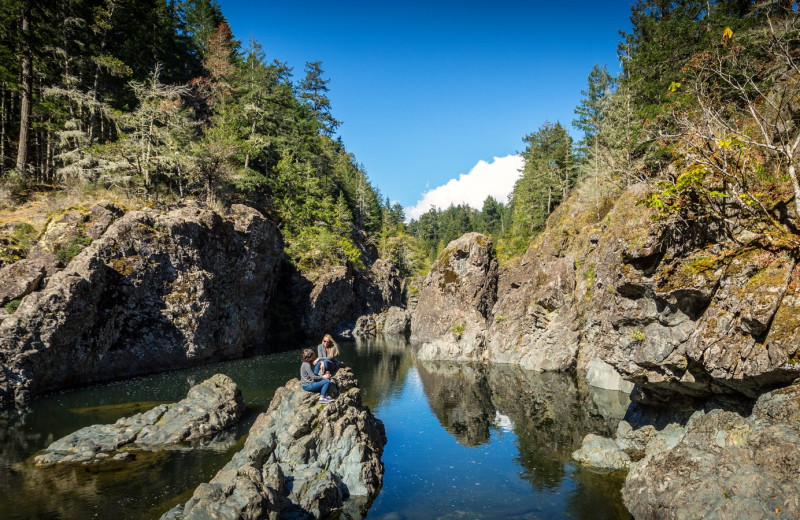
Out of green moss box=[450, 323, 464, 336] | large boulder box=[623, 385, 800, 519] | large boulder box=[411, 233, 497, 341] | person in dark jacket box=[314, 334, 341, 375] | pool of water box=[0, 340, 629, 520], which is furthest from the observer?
large boulder box=[411, 233, 497, 341]

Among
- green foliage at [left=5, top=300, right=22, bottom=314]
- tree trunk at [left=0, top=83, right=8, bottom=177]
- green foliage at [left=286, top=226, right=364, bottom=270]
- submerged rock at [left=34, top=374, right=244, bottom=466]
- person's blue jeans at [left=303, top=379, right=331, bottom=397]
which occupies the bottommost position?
submerged rock at [left=34, top=374, right=244, bottom=466]

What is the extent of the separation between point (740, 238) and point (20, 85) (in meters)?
48.4

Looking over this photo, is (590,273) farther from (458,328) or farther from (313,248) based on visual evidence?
(313,248)

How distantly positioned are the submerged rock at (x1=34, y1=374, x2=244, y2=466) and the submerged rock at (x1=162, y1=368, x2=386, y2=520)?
4652 millimetres

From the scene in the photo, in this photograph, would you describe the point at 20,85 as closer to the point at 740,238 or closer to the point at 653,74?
the point at 740,238

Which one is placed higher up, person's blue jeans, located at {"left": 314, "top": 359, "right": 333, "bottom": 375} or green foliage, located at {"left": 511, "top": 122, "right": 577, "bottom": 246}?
green foliage, located at {"left": 511, "top": 122, "right": 577, "bottom": 246}

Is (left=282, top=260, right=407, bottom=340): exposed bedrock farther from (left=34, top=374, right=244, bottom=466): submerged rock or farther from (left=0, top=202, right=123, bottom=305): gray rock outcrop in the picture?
(left=34, top=374, right=244, bottom=466): submerged rock

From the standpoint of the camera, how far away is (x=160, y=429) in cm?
1806

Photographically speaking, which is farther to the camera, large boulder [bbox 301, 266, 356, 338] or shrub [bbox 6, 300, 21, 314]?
large boulder [bbox 301, 266, 356, 338]

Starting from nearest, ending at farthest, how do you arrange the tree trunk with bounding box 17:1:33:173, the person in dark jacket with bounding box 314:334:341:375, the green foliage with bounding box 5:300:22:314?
the person in dark jacket with bounding box 314:334:341:375
the green foliage with bounding box 5:300:22:314
the tree trunk with bounding box 17:1:33:173

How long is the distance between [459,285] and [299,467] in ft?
144

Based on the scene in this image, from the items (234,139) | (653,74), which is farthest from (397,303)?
(653,74)

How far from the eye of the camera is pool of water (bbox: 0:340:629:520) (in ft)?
42.2

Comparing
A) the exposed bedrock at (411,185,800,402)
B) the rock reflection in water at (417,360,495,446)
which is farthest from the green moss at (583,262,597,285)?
the rock reflection in water at (417,360,495,446)
